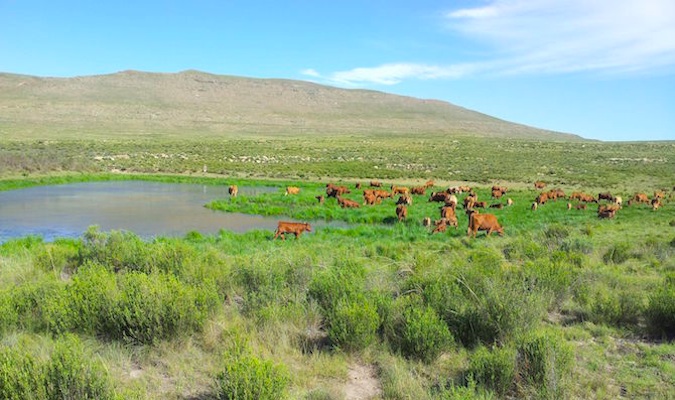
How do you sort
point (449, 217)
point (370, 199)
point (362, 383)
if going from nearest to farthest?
1. point (362, 383)
2. point (449, 217)
3. point (370, 199)

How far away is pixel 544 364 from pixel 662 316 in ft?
10.2

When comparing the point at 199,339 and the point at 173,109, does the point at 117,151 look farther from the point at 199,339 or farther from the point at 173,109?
the point at 173,109

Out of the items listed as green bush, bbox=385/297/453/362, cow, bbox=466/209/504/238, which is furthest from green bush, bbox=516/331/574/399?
cow, bbox=466/209/504/238

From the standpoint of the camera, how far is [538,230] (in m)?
16.5

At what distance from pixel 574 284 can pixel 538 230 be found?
8327 millimetres

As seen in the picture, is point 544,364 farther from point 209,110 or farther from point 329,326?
point 209,110

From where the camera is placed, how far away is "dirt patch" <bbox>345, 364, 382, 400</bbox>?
16.8ft

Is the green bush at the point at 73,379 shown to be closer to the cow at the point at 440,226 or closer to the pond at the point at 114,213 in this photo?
the pond at the point at 114,213

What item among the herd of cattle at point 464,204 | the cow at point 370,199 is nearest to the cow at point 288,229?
the herd of cattle at point 464,204

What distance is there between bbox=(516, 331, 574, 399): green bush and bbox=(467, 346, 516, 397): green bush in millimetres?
163

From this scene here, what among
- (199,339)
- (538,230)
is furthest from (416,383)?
(538,230)

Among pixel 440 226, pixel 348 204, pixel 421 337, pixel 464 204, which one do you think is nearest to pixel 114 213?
pixel 348 204

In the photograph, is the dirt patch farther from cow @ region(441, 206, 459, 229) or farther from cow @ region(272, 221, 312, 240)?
cow @ region(441, 206, 459, 229)

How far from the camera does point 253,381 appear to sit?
4.36m
